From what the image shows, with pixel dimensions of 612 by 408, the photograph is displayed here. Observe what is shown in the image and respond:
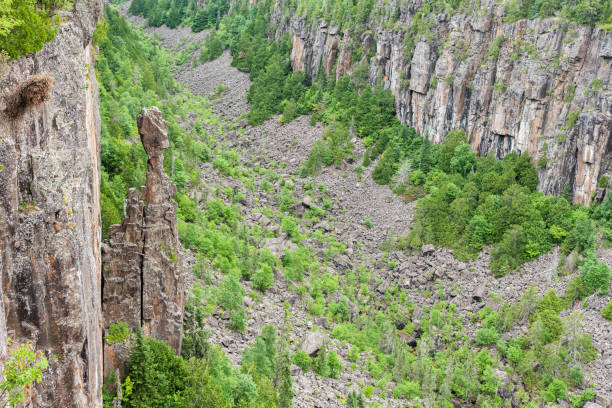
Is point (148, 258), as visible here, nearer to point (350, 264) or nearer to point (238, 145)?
point (350, 264)

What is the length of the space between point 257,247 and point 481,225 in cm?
3409

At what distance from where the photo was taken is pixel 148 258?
3634 cm

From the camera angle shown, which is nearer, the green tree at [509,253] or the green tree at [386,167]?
the green tree at [509,253]

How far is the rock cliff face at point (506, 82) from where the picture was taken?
85.6 meters

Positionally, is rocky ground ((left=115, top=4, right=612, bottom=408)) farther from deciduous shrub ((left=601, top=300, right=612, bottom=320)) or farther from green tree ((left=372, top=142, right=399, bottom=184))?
green tree ((left=372, top=142, right=399, bottom=184))

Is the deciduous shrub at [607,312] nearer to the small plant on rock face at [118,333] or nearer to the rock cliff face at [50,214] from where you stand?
the small plant on rock face at [118,333]

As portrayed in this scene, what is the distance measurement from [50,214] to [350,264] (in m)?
68.0

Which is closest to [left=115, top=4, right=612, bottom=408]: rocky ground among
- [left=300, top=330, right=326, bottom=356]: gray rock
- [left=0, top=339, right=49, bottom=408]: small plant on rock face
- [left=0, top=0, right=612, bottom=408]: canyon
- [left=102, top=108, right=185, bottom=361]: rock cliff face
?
[left=300, top=330, right=326, bottom=356]: gray rock

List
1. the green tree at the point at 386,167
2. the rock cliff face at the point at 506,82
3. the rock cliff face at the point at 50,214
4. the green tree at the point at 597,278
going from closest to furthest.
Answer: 1. the rock cliff face at the point at 50,214
2. the green tree at the point at 597,278
3. the rock cliff face at the point at 506,82
4. the green tree at the point at 386,167

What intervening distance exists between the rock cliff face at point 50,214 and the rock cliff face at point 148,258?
9.43 m

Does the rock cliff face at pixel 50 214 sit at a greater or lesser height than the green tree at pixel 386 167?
greater

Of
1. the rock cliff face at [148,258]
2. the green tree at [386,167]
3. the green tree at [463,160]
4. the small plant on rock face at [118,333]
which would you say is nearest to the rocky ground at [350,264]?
the green tree at [386,167]

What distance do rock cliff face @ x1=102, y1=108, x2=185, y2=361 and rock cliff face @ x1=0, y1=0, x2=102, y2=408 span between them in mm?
9425

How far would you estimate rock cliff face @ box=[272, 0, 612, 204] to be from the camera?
8556 centimetres
